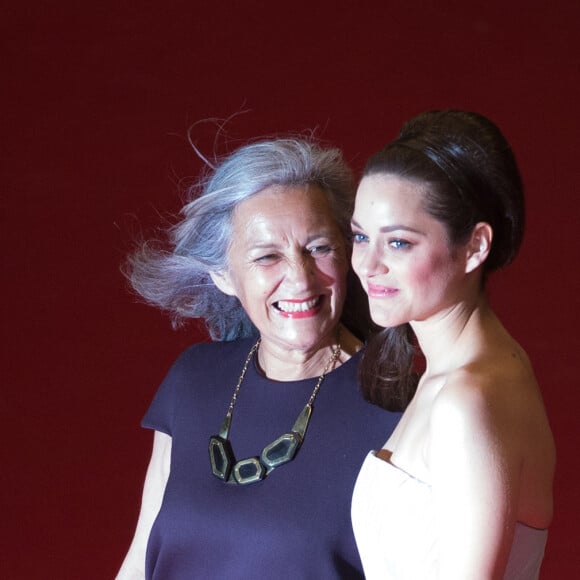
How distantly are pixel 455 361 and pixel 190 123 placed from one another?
6.97 feet

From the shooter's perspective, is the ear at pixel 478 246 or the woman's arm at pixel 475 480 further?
the ear at pixel 478 246

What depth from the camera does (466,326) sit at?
1.68 m

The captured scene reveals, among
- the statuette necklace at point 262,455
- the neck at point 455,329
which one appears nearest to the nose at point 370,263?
the neck at point 455,329

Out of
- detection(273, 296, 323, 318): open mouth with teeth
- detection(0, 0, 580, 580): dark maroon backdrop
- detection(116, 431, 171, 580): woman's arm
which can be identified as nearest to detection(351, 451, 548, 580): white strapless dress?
detection(273, 296, 323, 318): open mouth with teeth

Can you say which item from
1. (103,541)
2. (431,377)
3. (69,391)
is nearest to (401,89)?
(69,391)

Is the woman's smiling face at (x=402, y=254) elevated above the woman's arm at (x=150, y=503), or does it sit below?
above

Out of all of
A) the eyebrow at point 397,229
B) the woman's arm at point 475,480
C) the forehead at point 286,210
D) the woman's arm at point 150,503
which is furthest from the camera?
the woman's arm at point 150,503

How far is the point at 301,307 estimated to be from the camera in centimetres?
215

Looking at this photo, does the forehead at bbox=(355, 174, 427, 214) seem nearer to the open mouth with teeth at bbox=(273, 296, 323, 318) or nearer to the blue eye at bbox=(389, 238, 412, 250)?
the blue eye at bbox=(389, 238, 412, 250)

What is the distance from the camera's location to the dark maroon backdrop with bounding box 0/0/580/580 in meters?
3.59

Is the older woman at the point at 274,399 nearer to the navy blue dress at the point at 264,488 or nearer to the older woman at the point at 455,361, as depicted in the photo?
the navy blue dress at the point at 264,488

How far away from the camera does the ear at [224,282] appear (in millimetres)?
2328

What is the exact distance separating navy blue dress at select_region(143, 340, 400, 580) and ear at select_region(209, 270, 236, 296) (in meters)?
0.14

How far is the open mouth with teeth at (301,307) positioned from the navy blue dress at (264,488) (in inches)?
5.5
